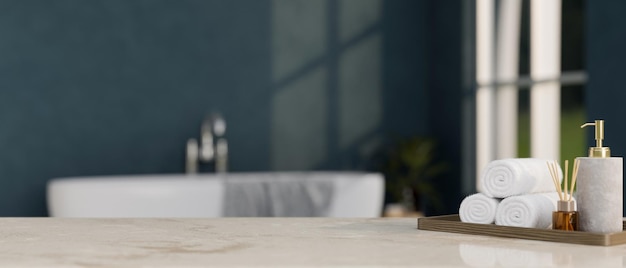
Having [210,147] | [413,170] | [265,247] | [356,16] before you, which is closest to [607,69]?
[413,170]

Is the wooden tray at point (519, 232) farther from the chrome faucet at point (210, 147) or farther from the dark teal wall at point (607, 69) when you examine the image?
the chrome faucet at point (210, 147)

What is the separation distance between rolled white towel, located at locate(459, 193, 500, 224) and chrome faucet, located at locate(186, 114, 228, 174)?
370 centimetres

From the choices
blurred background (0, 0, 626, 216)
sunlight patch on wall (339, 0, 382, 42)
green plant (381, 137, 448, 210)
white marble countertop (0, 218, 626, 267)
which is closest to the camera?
white marble countertop (0, 218, 626, 267)

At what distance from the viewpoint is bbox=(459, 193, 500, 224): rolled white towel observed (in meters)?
1.48

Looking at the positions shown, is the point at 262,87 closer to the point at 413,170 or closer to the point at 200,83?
the point at 200,83

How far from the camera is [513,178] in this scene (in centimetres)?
147

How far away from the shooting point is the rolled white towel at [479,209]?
→ 4.87ft

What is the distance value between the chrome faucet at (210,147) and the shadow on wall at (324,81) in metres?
0.34

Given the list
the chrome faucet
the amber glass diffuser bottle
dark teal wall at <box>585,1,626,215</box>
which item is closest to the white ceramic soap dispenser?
the amber glass diffuser bottle

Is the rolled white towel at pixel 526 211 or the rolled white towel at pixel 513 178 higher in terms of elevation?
the rolled white towel at pixel 513 178

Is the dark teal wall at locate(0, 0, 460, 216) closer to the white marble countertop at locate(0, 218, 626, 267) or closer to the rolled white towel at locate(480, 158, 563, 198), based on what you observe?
the white marble countertop at locate(0, 218, 626, 267)

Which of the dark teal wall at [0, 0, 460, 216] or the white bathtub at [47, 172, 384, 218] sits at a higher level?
the dark teal wall at [0, 0, 460, 216]

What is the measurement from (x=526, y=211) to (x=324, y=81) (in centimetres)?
411

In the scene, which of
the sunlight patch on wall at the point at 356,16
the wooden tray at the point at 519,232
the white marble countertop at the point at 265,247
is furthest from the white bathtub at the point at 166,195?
the wooden tray at the point at 519,232
